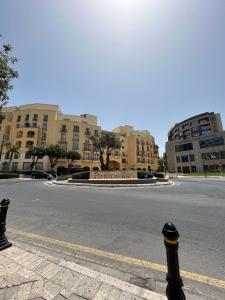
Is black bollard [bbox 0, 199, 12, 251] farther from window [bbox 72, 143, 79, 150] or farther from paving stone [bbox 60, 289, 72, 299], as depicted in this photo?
window [bbox 72, 143, 79, 150]

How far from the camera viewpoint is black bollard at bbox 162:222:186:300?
71.4 inches

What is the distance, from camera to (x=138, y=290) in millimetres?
2205

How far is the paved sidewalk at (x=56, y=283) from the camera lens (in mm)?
2117

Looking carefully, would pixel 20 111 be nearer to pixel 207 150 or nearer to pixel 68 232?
pixel 68 232

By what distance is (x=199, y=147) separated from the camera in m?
65.9

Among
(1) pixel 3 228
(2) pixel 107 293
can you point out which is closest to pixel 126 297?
(2) pixel 107 293

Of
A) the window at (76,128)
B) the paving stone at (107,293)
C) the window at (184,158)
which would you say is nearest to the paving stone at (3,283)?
the paving stone at (107,293)

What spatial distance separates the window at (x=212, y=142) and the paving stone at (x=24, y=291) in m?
70.7

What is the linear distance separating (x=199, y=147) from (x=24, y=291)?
240 ft

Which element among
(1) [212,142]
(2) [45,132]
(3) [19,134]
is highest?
(2) [45,132]

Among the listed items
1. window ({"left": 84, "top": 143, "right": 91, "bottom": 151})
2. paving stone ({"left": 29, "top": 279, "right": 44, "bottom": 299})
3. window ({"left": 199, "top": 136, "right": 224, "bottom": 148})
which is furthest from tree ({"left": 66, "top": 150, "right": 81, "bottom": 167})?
paving stone ({"left": 29, "top": 279, "right": 44, "bottom": 299})

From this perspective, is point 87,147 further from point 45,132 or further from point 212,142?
point 212,142

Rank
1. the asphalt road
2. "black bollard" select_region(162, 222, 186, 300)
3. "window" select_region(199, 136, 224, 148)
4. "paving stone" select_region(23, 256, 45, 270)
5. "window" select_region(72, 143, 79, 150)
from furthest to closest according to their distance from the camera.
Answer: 1. "window" select_region(199, 136, 224, 148)
2. "window" select_region(72, 143, 79, 150)
3. the asphalt road
4. "paving stone" select_region(23, 256, 45, 270)
5. "black bollard" select_region(162, 222, 186, 300)

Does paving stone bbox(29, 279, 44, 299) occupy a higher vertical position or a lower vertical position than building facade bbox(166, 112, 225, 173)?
lower
